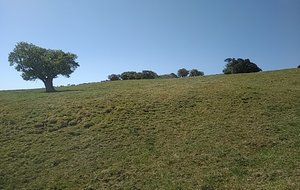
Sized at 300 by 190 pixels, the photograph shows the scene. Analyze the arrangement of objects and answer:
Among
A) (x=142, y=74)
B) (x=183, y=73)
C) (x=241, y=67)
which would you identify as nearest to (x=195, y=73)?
(x=183, y=73)

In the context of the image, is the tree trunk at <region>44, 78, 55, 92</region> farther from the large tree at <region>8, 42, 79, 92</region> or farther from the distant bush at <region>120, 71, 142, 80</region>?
the distant bush at <region>120, 71, 142, 80</region>

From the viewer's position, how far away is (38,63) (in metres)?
53.3

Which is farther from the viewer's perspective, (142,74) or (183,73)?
(183,73)

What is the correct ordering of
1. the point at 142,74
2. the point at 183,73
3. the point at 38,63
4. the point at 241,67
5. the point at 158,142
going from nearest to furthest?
the point at 158,142, the point at 38,63, the point at 241,67, the point at 142,74, the point at 183,73

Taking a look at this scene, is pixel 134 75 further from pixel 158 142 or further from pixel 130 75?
pixel 158 142

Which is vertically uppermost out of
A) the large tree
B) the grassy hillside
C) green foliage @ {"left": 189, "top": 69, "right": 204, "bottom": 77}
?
the large tree

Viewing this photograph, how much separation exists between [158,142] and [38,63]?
35523 mm

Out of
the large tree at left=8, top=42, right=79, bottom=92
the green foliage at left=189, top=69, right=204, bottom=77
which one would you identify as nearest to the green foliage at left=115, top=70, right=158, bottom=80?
the green foliage at left=189, top=69, right=204, bottom=77

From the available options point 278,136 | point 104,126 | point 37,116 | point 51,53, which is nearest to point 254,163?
point 278,136

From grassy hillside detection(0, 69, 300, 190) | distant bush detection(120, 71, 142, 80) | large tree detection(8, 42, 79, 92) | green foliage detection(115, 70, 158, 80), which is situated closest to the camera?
grassy hillside detection(0, 69, 300, 190)

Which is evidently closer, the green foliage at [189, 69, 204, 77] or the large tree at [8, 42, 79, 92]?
the large tree at [8, 42, 79, 92]

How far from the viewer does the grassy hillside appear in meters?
17.8

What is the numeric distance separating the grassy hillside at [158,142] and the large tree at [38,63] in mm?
19663

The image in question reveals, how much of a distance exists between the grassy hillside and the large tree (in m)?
19.7
